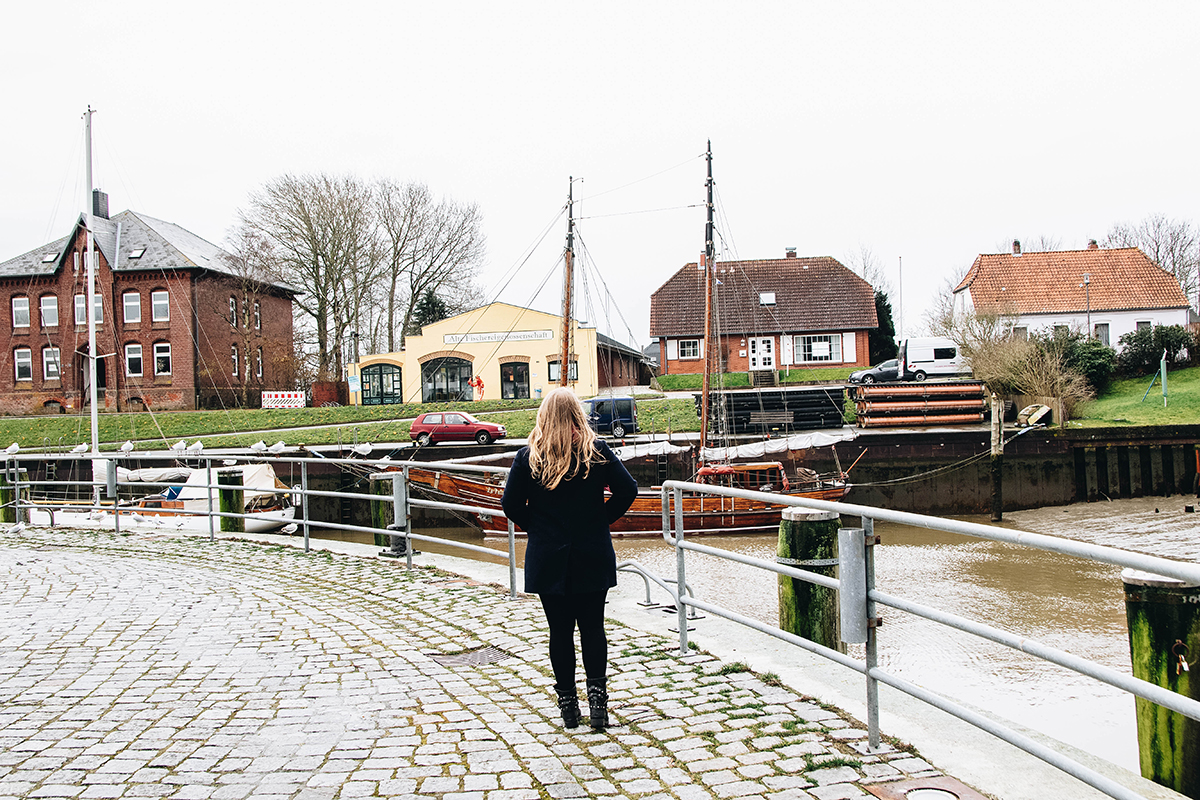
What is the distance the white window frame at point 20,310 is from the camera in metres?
52.7

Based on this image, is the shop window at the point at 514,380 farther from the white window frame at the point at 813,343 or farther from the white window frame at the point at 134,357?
the white window frame at the point at 134,357

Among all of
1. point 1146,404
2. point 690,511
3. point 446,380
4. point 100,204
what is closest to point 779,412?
point 690,511

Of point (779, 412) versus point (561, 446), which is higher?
point (561, 446)

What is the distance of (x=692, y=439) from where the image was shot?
1277 inches

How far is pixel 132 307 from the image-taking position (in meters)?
51.5

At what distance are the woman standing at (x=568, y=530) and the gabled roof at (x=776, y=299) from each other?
48352 millimetres

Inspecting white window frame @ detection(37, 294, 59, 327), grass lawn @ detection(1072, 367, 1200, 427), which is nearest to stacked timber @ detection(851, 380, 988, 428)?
grass lawn @ detection(1072, 367, 1200, 427)

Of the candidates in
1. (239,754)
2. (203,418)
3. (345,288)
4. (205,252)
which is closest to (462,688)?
(239,754)

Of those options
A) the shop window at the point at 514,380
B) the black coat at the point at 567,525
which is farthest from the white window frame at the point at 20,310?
the black coat at the point at 567,525

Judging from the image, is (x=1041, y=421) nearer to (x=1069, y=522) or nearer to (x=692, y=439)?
(x=1069, y=522)

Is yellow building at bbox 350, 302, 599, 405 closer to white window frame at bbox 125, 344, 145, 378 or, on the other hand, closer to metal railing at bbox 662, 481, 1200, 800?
white window frame at bbox 125, 344, 145, 378

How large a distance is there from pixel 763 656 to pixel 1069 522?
2164cm

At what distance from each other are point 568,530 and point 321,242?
5113 cm

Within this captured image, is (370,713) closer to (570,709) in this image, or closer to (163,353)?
(570,709)
